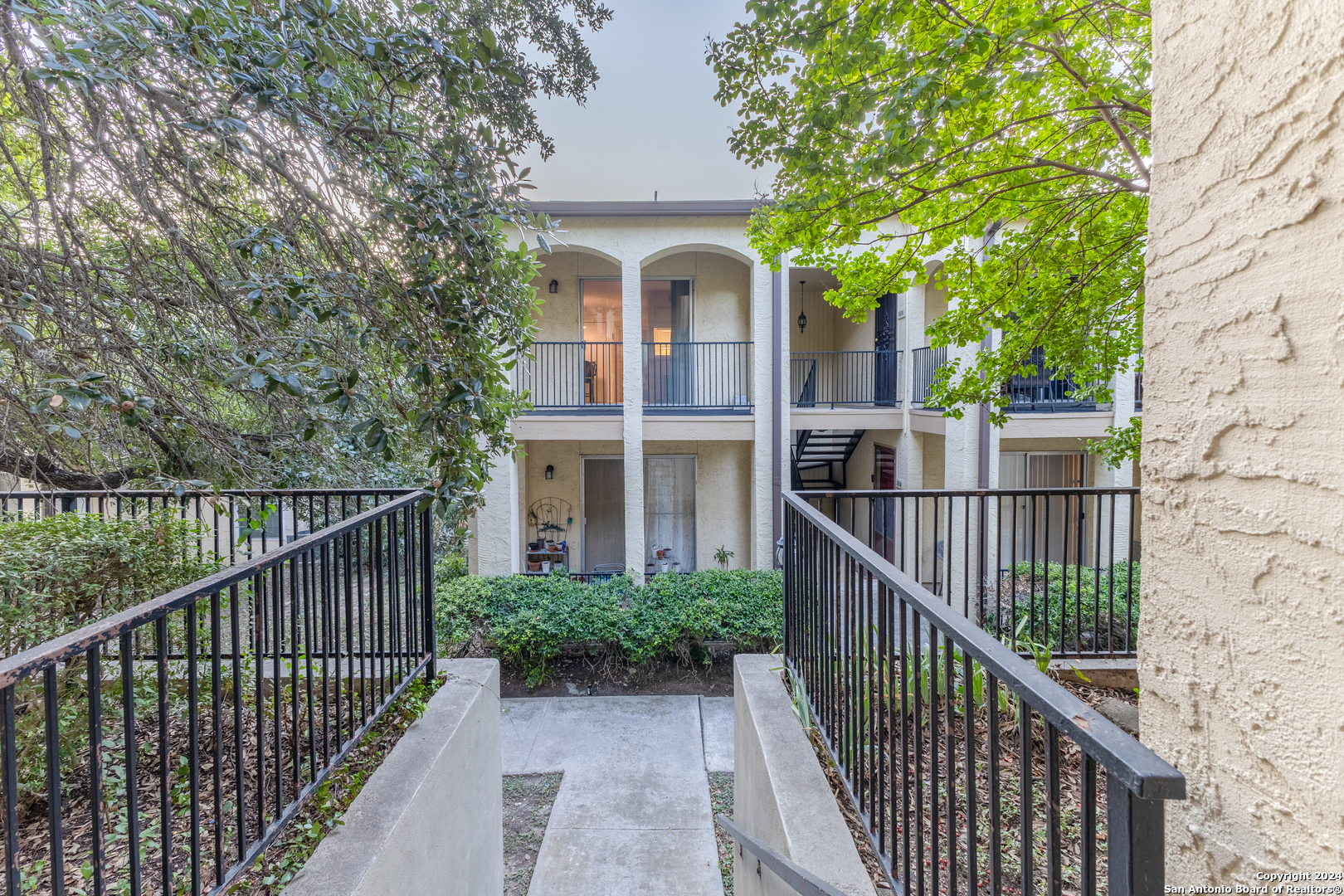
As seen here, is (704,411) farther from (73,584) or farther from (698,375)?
(73,584)

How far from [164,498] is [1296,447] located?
436cm

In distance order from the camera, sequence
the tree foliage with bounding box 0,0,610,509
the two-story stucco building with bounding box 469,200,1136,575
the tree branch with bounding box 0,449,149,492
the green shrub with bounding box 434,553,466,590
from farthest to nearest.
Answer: the two-story stucco building with bounding box 469,200,1136,575, the green shrub with bounding box 434,553,466,590, the tree branch with bounding box 0,449,149,492, the tree foliage with bounding box 0,0,610,509

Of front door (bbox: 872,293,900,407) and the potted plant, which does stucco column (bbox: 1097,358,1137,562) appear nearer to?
front door (bbox: 872,293,900,407)

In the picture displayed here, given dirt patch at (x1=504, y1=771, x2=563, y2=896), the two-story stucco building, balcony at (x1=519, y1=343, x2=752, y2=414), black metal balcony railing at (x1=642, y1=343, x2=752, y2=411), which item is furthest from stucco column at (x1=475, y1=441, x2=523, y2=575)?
dirt patch at (x1=504, y1=771, x2=563, y2=896)

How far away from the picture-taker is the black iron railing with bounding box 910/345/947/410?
7.96 metres

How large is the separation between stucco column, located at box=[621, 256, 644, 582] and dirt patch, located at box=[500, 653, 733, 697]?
1683mm

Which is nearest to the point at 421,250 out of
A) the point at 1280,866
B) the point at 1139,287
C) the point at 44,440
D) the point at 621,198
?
the point at 44,440

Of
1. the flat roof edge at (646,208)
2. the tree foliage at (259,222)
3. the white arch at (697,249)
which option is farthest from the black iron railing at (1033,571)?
the flat roof edge at (646,208)

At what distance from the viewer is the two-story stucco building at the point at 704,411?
7730 mm

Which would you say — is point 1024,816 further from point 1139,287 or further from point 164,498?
point 164,498

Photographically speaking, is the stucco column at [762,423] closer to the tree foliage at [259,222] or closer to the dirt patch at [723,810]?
the dirt patch at [723,810]

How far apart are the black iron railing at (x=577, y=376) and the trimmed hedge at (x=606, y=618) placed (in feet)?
9.87

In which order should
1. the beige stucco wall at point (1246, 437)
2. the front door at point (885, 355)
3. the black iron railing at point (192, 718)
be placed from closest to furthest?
1. the beige stucco wall at point (1246, 437)
2. the black iron railing at point (192, 718)
3. the front door at point (885, 355)

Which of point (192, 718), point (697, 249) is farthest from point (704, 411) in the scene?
point (192, 718)
